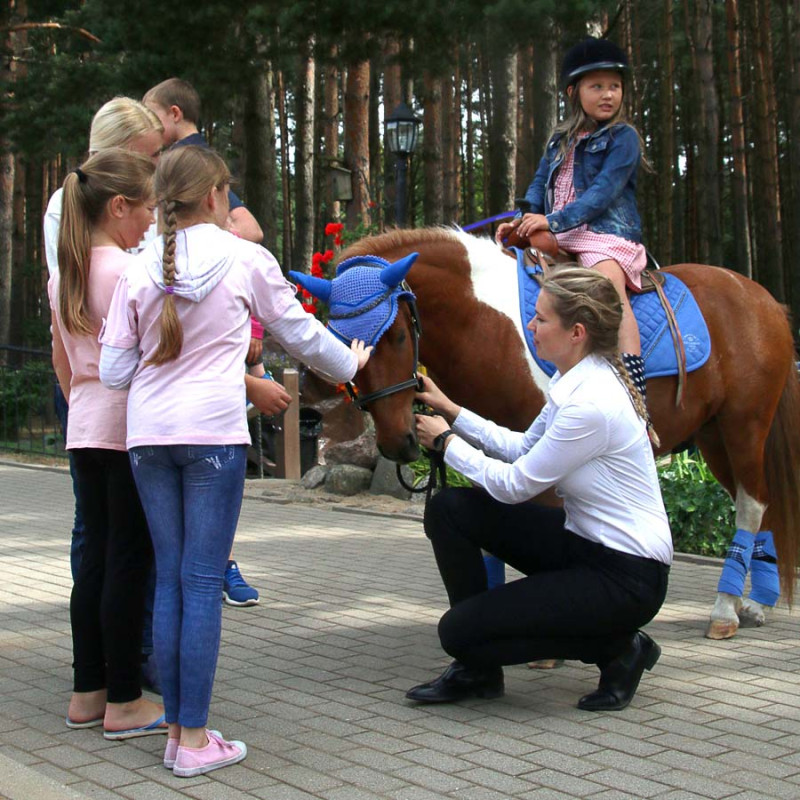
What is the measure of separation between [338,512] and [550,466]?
6.28 meters

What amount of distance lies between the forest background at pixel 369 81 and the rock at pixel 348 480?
344cm

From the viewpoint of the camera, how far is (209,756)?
3629mm

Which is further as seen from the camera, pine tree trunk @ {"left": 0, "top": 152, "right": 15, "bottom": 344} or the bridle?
pine tree trunk @ {"left": 0, "top": 152, "right": 15, "bottom": 344}

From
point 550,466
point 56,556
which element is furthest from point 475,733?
point 56,556

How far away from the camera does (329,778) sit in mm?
3553

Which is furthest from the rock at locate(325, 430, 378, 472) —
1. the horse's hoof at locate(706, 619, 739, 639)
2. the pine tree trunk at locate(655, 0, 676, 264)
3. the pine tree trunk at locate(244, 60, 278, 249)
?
the pine tree trunk at locate(655, 0, 676, 264)

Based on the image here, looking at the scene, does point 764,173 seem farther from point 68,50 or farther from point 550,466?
point 550,466

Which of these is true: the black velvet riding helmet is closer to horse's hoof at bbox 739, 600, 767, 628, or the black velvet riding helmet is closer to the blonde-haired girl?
the blonde-haired girl

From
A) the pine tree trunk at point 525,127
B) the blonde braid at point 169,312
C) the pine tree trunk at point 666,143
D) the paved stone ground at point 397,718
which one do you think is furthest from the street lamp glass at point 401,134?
the pine tree trunk at point 666,143

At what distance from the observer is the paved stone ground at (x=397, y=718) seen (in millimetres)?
3496

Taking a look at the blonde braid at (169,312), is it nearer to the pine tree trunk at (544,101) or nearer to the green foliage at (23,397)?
the pine tree trunk at (544,101)

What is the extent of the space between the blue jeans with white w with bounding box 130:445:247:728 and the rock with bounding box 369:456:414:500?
6907 mm

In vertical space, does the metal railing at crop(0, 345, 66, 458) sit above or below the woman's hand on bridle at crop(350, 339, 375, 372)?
below

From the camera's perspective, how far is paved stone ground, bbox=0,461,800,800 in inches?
138
